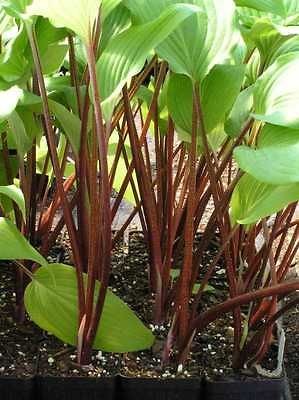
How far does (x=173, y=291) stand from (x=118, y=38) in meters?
0.35

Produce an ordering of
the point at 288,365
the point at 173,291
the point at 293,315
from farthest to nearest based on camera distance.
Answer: the point at 293,315 < the point at 288,365 < the point at 173,291

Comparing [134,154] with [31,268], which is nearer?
[134,154]

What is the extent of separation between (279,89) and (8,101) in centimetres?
22

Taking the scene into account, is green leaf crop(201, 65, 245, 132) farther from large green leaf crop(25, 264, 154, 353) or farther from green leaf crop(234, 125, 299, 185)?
large green leaf crop(25, 264, 154, 353)

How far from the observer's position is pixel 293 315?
1.08 meters

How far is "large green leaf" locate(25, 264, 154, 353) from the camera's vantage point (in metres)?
0.71

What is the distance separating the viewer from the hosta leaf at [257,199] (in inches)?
22.3

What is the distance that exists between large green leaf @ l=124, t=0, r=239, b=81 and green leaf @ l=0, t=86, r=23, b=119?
125mm

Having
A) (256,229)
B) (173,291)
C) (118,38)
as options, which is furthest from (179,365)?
(118,38)

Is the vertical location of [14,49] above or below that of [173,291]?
above

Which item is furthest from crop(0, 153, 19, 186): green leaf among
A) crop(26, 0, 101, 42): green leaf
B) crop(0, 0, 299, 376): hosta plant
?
crop(26, 0, 101, 42): green leaf

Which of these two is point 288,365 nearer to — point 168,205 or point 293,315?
point 293,315

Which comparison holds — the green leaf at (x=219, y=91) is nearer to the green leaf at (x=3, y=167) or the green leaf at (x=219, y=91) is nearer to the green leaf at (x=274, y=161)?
the green leaf at (x=274, y=161)

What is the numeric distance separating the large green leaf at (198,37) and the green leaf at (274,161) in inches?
3.8
